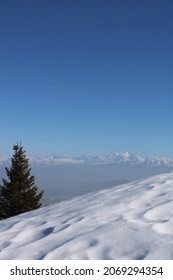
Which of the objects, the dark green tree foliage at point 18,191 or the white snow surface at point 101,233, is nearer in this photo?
the white snow surface at point 101,233

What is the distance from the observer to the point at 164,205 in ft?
21.1

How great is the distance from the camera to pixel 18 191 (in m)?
37.4

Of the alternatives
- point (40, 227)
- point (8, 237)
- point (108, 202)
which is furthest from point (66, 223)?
point (108, 202)

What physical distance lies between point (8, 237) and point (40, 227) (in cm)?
67

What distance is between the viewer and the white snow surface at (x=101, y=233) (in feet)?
14.6

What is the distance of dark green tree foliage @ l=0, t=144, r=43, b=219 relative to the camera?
3604 cm

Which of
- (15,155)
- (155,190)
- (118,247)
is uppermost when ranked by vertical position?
(15,155)

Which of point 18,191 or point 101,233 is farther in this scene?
point 18,191

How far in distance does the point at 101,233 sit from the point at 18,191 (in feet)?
110

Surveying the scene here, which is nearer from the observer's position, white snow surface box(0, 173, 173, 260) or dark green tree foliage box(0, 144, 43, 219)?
white snow surface box(0, 173, 173, 260)

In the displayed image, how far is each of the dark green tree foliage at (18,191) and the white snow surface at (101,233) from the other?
29.6m

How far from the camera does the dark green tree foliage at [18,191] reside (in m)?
36.0

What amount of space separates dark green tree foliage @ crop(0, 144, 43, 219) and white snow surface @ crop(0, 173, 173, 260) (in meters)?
29.6
